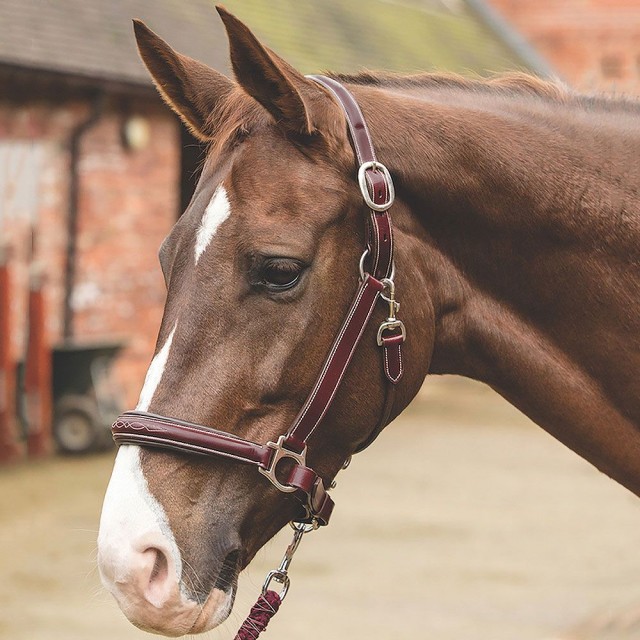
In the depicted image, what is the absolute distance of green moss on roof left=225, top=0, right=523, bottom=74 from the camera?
572 inches

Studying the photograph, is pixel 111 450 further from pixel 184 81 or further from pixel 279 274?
pixel 279 274

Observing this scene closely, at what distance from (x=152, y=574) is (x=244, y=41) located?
109 centimetres

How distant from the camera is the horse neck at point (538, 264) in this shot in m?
2.47

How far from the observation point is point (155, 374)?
7.29ft

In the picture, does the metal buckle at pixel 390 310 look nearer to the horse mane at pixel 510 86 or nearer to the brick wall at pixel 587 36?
the horse mane at pixel 510 86

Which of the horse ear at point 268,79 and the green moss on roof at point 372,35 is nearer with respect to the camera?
the horse ear at point 268,79

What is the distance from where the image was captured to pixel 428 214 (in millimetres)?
2465

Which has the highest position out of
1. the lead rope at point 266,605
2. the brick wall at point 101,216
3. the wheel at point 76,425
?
the lead rope at point 266,605

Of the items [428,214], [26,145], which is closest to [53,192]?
[26,145]

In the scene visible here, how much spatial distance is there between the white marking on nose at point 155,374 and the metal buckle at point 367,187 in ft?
1.62

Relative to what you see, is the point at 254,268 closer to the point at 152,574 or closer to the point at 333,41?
the point at 152,574

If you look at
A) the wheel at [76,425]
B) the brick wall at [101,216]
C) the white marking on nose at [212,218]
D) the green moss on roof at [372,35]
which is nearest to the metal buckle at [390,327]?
the white marking on nose at [212,218]

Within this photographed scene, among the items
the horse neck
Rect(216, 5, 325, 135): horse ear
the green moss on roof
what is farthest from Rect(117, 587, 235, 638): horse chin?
the green moss on roof

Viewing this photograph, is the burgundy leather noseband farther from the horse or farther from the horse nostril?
the horse nostril
